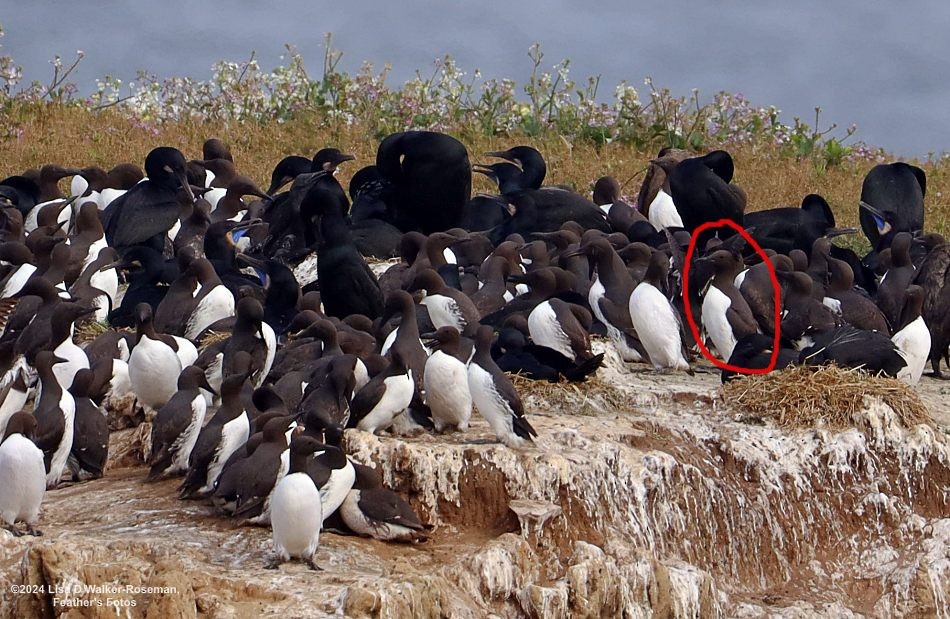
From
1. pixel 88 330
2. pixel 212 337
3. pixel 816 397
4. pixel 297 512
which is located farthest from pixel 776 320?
pixel 297 512

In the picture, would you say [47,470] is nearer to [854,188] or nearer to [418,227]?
[418,227]

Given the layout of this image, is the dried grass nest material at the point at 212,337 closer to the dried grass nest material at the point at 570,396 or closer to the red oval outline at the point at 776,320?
the dried grass nest material at the point at 570,396

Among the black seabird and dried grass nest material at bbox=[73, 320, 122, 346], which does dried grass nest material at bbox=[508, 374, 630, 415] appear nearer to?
dried grass nest material at bbox=[73, 320, 122, 346]

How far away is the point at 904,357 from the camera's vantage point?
13.1 metres

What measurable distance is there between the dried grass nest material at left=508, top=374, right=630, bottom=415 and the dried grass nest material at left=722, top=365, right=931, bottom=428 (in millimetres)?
852

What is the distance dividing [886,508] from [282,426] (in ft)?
14.6

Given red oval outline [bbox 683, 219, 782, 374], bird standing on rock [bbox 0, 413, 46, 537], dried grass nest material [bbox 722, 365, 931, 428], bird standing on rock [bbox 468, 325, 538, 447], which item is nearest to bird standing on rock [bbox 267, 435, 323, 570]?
bird standing on rock [bbox 0, 413, 46, 537]

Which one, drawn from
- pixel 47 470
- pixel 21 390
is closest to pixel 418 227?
pixel 21 390

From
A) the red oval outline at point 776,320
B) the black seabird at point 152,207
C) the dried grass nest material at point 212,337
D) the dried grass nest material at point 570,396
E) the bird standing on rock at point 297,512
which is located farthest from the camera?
the black seabird at point 152,207

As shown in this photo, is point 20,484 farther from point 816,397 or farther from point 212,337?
point 816,397

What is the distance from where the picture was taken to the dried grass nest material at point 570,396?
1130 centimetres

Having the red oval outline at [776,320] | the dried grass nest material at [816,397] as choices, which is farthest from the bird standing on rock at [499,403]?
the red oval outline at [776,320]

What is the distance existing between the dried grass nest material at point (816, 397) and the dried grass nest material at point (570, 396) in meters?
0.85

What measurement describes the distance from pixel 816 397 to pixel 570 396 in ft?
5.62
